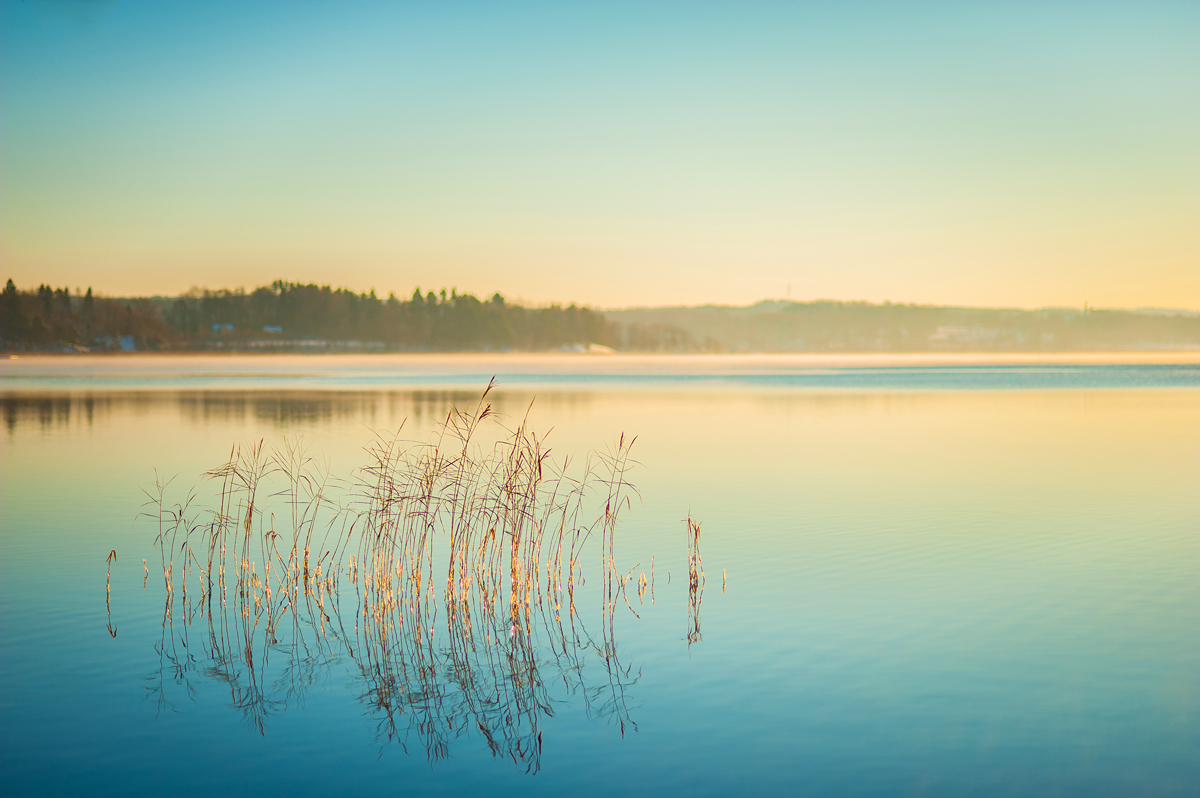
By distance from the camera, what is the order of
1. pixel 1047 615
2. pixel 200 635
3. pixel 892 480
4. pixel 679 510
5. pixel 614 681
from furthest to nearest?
pixel 892 480 → pixel 679 510 → pixel 1047 615 → pixel 200 635 → pixel 614 681

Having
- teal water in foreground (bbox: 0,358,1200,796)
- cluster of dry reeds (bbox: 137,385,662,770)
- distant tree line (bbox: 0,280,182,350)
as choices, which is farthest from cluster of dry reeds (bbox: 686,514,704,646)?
distant tree line (bbox: 0,280,182,350)

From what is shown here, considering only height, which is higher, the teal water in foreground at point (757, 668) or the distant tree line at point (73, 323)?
the distant tree line at point (73, 323)

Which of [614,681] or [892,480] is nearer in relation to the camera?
[614,681]

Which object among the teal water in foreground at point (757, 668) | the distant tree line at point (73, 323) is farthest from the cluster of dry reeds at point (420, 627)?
the distant tree line at point (73, 323)

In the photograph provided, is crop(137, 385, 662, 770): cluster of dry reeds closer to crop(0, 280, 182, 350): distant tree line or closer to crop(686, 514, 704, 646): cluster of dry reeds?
crop(686, 514, 704, 646): cluster of dry reeds

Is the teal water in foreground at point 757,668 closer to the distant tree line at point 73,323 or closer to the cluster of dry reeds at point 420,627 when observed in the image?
the cluster of dry reeds at point 420,627

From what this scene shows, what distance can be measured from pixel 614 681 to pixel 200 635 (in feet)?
14.3

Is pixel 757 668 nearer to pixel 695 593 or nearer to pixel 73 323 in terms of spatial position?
pixel 695 593

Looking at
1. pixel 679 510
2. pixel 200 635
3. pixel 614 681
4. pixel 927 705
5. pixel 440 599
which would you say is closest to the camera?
pixel 927 705

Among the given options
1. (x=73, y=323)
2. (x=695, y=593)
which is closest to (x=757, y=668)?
(x=695, y=593)

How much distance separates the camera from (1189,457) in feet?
79.4

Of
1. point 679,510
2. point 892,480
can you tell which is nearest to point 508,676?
point 679,510

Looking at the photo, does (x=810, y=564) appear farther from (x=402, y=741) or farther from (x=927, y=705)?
(x=402, y=741)

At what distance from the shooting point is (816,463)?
77.4ft
